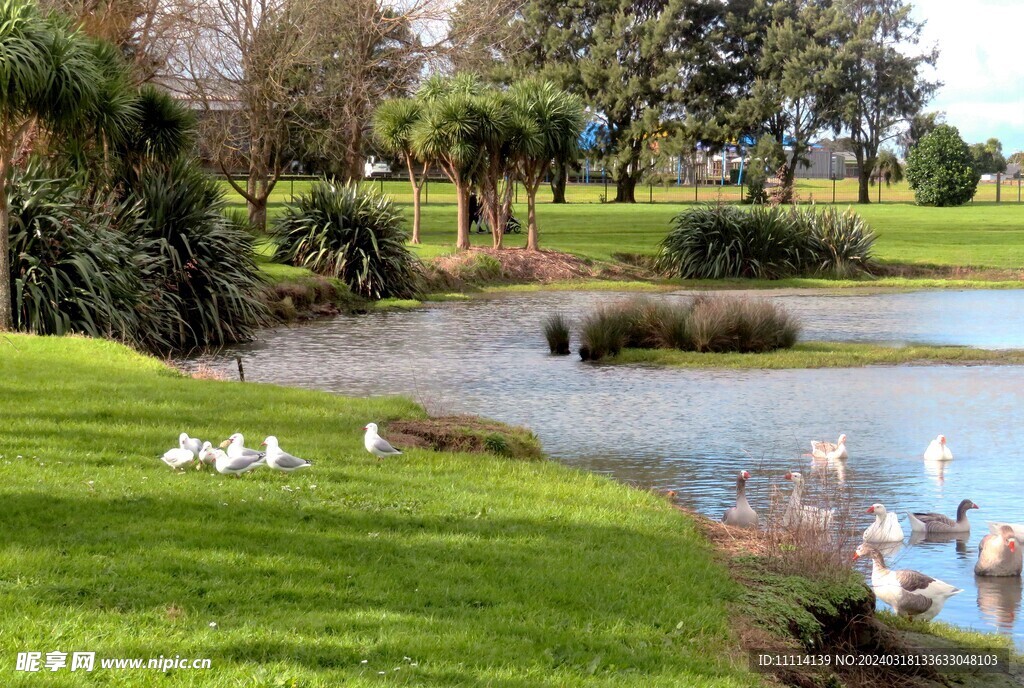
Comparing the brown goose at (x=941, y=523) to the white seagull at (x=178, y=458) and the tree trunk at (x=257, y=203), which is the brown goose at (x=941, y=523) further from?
the tree trunk at (x=257, y=203)

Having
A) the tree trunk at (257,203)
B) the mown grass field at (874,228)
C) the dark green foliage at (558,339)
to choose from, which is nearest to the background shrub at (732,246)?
the mown grass field at (874,228)

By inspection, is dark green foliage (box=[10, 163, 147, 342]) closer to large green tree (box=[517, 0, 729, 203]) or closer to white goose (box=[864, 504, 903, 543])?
white goose (box=[864, 504, 903, 543])

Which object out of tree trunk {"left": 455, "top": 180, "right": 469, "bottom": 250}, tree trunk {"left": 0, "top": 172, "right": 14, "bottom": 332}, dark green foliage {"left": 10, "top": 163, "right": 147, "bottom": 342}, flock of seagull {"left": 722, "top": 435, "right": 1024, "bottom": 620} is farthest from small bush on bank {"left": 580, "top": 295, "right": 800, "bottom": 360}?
tree trunk {"left": 455, "top": 180, "right": 469, "bottom": 250}

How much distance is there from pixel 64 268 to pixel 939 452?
11318mm

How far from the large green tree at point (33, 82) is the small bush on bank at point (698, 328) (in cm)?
810

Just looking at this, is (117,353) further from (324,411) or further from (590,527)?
(590,527)

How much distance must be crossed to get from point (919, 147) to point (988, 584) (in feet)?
226

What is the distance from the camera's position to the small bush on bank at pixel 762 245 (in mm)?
34844

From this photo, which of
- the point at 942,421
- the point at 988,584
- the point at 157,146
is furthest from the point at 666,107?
the point at 988,584

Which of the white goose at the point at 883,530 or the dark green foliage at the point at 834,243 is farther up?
the dark green foliage at the point at 834,243

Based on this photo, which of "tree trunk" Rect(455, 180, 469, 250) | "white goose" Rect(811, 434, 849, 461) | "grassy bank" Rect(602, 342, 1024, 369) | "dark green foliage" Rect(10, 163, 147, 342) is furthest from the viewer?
"tree trunk" Rect(455, 180, 469, 250)

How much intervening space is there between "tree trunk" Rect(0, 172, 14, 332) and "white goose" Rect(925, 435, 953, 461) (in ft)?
34.7

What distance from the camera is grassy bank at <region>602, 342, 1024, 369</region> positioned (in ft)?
61.2

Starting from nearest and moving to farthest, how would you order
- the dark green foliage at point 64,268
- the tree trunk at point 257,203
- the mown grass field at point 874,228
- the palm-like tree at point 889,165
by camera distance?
the dark green foliage at point 64,268 < the tree trunk at point 257,203 < the mown grass field at point 874,228 < the palm-like tree at point 889,165
